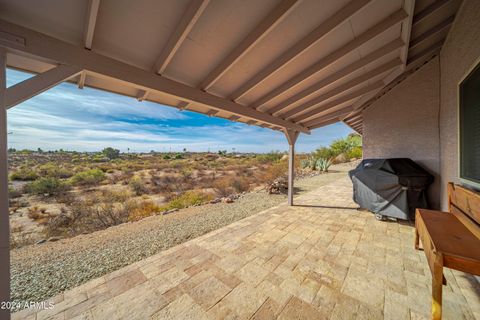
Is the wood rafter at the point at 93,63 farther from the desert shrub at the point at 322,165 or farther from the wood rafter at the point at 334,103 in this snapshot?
the desert shrub at the point at 322,165

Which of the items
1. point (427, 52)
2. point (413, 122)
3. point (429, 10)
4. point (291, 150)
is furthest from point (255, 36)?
point (413, 122)

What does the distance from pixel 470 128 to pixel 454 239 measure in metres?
1.50

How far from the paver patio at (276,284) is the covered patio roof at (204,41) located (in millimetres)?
2103

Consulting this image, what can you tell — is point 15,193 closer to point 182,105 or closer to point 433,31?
point 182,105

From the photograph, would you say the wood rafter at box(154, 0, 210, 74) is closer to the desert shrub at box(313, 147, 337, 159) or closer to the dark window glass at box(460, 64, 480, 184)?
the dark window glass at box(460, 64, 480, 184)

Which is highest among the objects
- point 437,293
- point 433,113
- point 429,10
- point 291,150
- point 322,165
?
point 429,10

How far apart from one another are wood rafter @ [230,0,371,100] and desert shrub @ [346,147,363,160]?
57.4ft

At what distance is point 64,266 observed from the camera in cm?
244

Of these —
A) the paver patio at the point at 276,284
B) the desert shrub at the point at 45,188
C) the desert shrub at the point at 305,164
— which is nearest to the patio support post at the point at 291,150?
the paver patio at the point at 276,284

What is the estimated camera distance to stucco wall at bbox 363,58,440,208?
3.79m

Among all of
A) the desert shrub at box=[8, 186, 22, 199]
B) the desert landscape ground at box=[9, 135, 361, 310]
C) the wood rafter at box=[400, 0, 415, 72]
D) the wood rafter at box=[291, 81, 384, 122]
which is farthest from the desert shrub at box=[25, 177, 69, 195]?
the wood rafter at box=[400, 0, 415, 72]

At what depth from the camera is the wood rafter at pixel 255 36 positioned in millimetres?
1591

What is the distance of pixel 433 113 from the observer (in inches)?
151

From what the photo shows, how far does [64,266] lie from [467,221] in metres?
5.14
